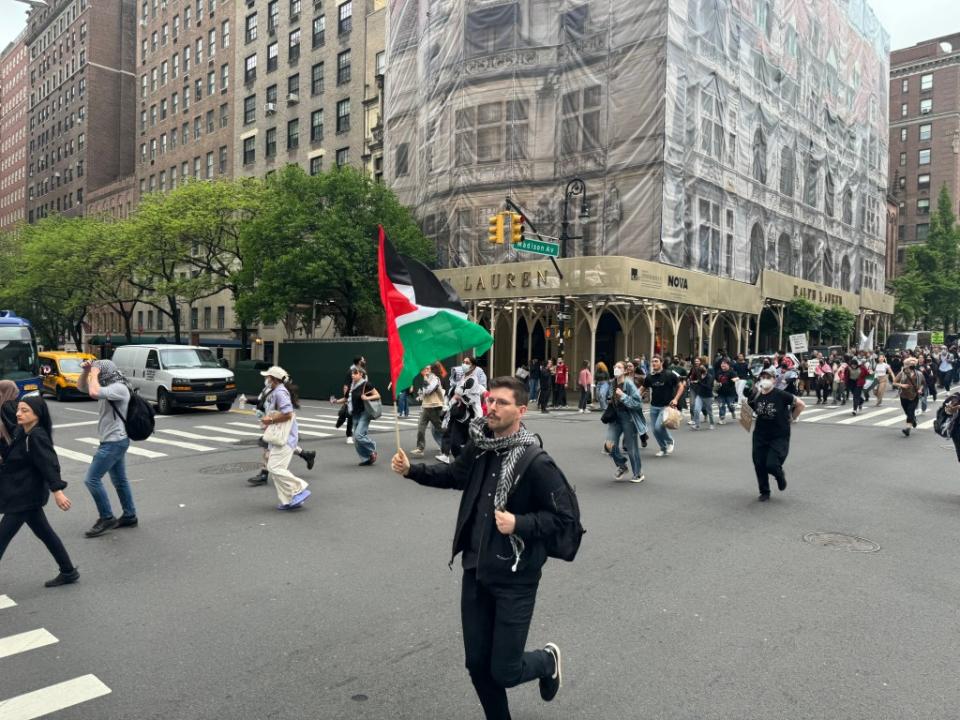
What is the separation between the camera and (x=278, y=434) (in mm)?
8594

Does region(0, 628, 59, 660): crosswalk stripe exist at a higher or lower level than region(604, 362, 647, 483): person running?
lower

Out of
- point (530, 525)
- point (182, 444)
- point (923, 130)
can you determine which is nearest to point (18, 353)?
point (182, 444)

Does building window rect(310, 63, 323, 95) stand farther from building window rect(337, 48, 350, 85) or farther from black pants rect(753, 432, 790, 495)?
black pants rect(753, 432, 790, 495)

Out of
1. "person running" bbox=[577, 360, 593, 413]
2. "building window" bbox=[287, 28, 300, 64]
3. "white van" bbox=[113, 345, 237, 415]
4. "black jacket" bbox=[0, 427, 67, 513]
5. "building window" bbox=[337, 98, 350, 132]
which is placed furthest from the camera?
"building window" bbox=[287, 28, 300, 64]

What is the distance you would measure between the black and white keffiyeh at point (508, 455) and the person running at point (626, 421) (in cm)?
678

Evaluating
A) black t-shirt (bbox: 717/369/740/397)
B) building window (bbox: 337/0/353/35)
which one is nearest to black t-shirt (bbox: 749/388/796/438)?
black t-shirt (bbox: 717/369/740/397)

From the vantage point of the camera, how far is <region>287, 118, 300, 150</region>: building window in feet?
149

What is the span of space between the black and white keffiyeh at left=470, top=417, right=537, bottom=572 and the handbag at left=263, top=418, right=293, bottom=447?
18.3 ft

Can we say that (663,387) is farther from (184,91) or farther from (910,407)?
(184,91)

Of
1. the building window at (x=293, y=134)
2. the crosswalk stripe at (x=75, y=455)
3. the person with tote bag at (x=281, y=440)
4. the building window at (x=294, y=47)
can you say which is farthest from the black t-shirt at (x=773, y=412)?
the building window at (x=294, y=47)

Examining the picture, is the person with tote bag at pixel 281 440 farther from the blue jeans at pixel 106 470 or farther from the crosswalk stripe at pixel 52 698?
the crosswalk stripe at pixel 52 698

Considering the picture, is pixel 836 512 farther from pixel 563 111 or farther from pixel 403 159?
pixel 403 159

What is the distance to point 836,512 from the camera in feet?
27.0

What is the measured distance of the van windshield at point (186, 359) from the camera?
2111 centimetres
